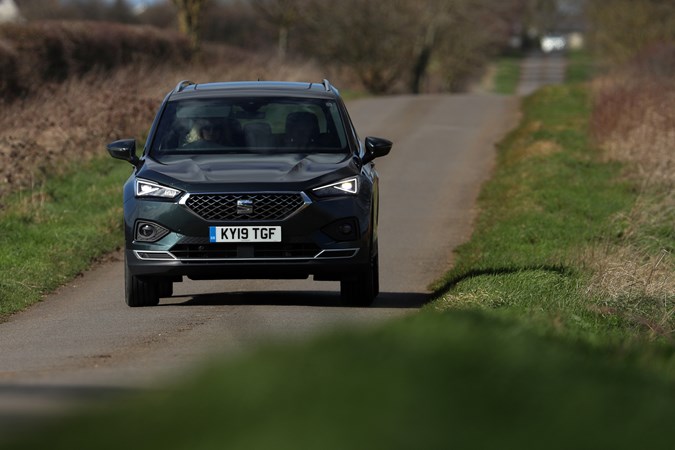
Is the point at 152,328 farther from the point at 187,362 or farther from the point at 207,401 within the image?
the point at 207,401

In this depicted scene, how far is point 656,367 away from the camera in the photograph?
19.4ft

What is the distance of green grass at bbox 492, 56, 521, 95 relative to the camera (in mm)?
86812

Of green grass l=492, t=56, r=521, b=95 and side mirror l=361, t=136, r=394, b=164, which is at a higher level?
side mirror l=361, t=136, r=394, b=164

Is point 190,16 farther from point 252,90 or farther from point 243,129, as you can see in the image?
point 243,129

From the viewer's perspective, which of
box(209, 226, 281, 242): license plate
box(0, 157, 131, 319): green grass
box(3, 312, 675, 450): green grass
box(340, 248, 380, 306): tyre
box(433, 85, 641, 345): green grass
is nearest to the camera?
box(3, 312, 675, 450): green grass

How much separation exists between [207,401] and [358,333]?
0.89m

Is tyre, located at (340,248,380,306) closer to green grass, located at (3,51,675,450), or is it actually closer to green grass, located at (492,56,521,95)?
green grass, located at (3,51,675,450)

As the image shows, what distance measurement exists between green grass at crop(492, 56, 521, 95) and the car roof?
6905cm

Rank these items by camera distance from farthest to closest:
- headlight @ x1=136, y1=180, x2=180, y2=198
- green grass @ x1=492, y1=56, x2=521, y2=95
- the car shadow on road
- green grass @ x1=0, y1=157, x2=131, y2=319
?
1. green grass @ x1=492, y1=56, x2=521, y2=95
2. green grass @ x1=0, y1=157, x2=131, y2=319
3. the car shadow on road
4. headlight @ x1=136, y1=180, x2=180, y2=198

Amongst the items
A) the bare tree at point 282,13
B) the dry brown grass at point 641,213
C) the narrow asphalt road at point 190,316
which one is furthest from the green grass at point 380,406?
the bare tree at point 282,13

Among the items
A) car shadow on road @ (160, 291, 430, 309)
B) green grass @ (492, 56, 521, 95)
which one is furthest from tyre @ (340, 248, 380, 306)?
green grass @ (492, 56, 521, 95)

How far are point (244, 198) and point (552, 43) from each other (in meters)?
158

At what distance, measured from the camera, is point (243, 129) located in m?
12.9

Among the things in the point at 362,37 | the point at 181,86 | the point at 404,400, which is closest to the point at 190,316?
the point at 181,86
